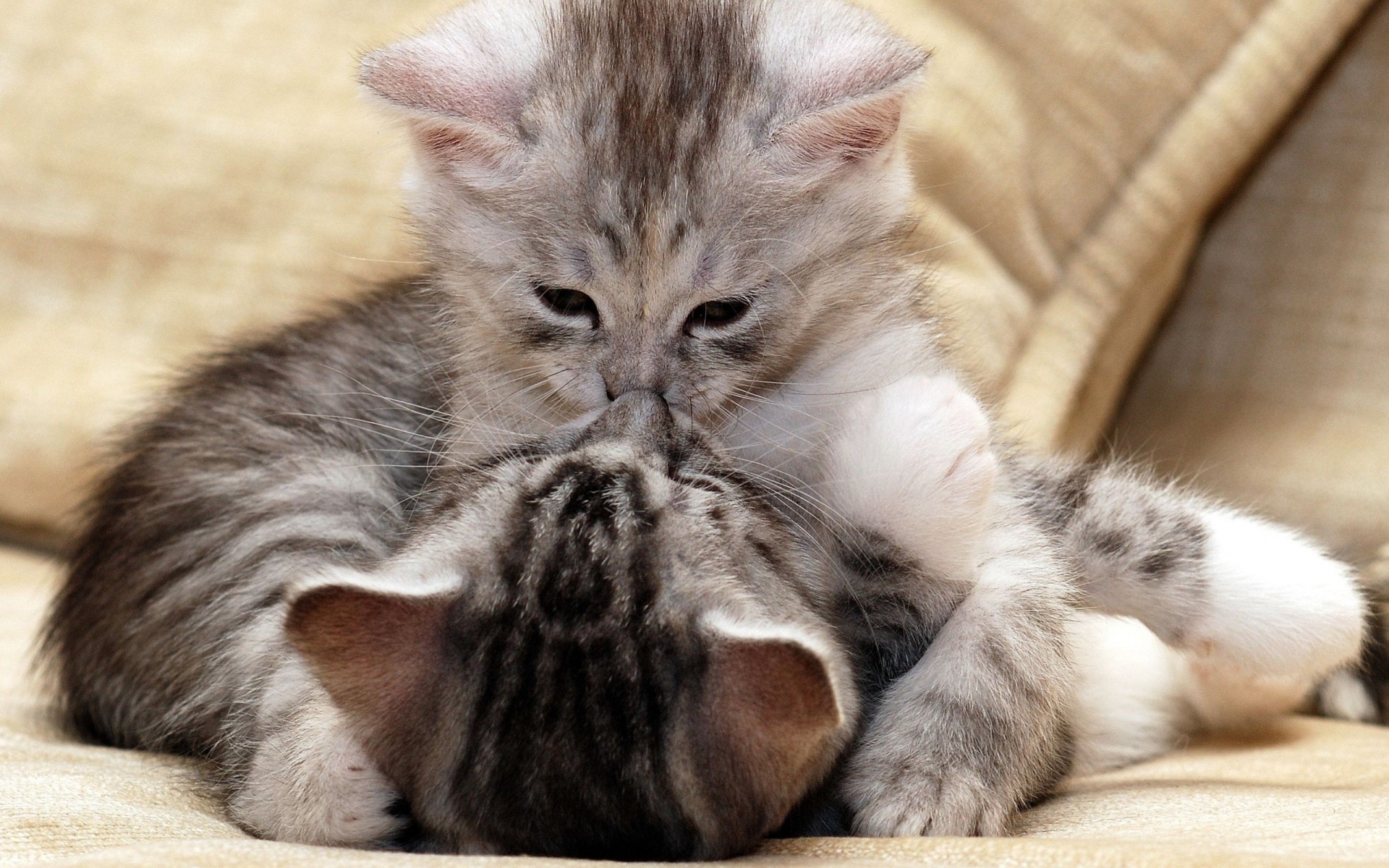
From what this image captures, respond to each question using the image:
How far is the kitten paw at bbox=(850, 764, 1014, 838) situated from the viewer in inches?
47.7

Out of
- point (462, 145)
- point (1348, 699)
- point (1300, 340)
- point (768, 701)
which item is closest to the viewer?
point (768, 701)

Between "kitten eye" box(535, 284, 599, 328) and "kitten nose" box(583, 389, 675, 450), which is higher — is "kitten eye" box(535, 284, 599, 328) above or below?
above

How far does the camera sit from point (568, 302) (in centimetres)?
152

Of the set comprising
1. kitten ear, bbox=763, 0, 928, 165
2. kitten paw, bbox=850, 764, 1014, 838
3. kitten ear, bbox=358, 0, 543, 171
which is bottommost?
kitten paw, bbox=850, 764, 1014, 838

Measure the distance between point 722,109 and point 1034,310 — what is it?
1.00 meters

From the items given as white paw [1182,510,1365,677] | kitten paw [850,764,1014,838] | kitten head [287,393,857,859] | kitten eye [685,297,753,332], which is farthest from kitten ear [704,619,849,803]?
white paw [1182,510,1365,677]

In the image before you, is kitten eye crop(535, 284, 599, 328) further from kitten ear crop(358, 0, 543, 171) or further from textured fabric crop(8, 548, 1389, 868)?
textured fabric crop(8, 548, 1389, 868)

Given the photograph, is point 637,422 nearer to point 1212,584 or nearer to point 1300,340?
point 1212,584

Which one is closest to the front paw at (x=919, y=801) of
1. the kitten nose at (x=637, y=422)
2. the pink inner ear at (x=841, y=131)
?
the kitten nose at (x=637, y=422)

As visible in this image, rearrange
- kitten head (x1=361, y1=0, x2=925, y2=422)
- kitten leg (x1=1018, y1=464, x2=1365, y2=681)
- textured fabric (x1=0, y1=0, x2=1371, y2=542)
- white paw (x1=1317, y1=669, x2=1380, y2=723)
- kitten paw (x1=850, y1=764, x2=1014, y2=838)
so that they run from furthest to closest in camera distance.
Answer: textured fabric (x1=0, y1=0, x2=1371, y2=542)
white paw (x1=1317, y1=669, x2=1380, y2=723)
kitten leg (x1=1018, y1=464, x2=1365, y2=681)
kitten head (x1=361, y1=0, x2=925, y2=422)
kitten paw (x1=850, y1=764, x2=1014, y2=838)

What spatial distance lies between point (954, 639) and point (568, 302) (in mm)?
546

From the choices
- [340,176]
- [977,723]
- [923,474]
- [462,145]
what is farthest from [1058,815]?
[340,176]

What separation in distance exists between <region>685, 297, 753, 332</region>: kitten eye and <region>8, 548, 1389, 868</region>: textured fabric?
1.82ft

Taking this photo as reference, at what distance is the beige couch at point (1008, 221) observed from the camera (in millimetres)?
2209
